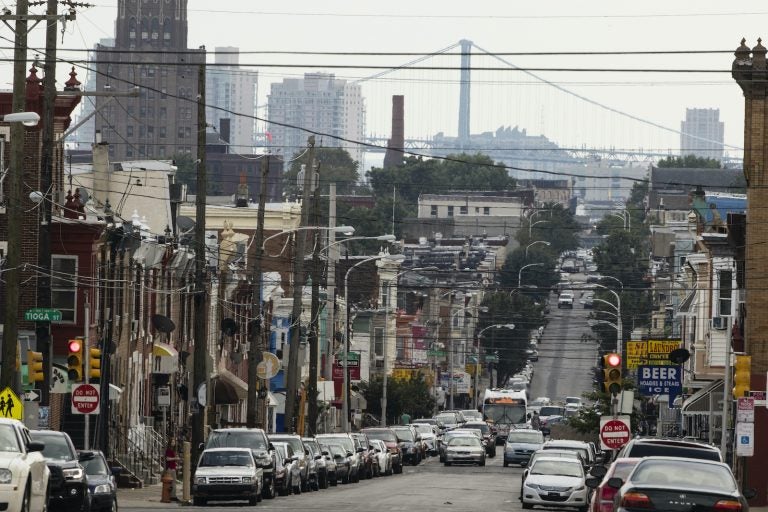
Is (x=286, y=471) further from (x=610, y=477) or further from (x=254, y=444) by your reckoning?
(x=610, y=477)

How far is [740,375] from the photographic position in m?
44.3

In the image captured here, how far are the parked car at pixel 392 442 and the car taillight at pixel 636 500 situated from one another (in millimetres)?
47376

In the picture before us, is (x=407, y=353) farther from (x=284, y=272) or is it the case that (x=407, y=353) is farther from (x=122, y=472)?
(x=122, y=472)

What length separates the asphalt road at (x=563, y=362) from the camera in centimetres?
18225

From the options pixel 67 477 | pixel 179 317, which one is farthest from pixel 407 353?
pixel 67 477

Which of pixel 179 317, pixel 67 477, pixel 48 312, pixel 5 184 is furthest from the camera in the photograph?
pixel 179 317

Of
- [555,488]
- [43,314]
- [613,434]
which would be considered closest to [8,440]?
[43,314]

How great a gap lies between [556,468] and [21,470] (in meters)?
21.1

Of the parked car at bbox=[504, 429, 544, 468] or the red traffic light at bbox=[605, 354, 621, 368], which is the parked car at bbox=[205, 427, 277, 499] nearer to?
the red traffic light at bbox=[605, 354, 621, 368]

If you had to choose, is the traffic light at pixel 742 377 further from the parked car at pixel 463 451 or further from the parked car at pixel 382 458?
the parked car at pixel 463 451

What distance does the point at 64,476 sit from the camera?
1319 inches

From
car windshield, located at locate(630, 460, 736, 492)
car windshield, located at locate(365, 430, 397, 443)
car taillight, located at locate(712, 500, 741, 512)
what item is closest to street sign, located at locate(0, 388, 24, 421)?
car windshield, located at locate(630, 460, 736, 492)

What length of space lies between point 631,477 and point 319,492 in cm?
2869

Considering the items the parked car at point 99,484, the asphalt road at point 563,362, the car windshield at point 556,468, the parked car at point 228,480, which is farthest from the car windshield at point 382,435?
the asphalt road at point 563,362
